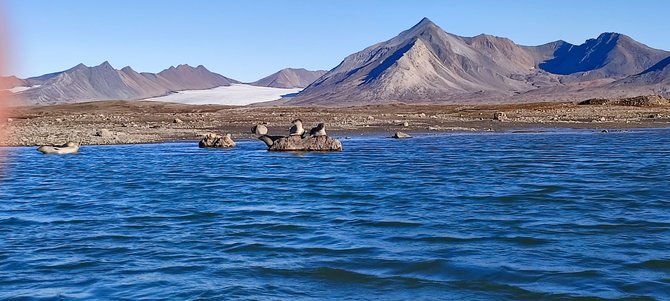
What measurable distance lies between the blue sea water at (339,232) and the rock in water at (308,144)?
680 cm

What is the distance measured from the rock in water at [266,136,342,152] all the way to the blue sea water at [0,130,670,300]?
680 cm

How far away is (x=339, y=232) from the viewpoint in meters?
14.2

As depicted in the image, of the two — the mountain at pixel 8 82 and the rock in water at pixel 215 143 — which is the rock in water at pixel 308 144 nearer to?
the rock in water at pixel 215 143

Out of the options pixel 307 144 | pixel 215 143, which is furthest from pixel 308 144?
pixel 215 143

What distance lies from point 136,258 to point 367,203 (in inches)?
293

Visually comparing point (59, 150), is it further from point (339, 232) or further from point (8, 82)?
point (8, 82)

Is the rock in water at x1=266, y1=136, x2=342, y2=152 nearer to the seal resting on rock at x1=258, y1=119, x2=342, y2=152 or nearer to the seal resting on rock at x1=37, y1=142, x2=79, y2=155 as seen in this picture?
the seal resting on rock at x1=258, y1=119, x2=342, y2=152

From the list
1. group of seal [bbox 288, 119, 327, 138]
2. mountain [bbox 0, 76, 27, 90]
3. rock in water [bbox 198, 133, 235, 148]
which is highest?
mountain [bbox 0, 76, 27, 90]

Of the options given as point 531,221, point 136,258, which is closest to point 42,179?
point 136,258

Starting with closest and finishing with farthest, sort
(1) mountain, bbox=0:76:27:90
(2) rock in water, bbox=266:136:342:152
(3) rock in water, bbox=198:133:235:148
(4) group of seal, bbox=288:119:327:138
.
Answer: (1) mountain, bbox=0:76:27:90 < (2) rock in water, bbox=266:136:342:152 < (4) group of seal, bbox=288:119:327:138 < (3) rock in water, bbox=198:133:235:148

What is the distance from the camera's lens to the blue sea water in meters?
10.1

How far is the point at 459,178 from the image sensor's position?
78.0 ft

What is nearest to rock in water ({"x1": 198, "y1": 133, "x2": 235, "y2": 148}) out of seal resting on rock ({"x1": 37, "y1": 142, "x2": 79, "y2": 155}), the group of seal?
the group of seal

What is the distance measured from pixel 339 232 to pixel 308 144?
21589 millimetres
